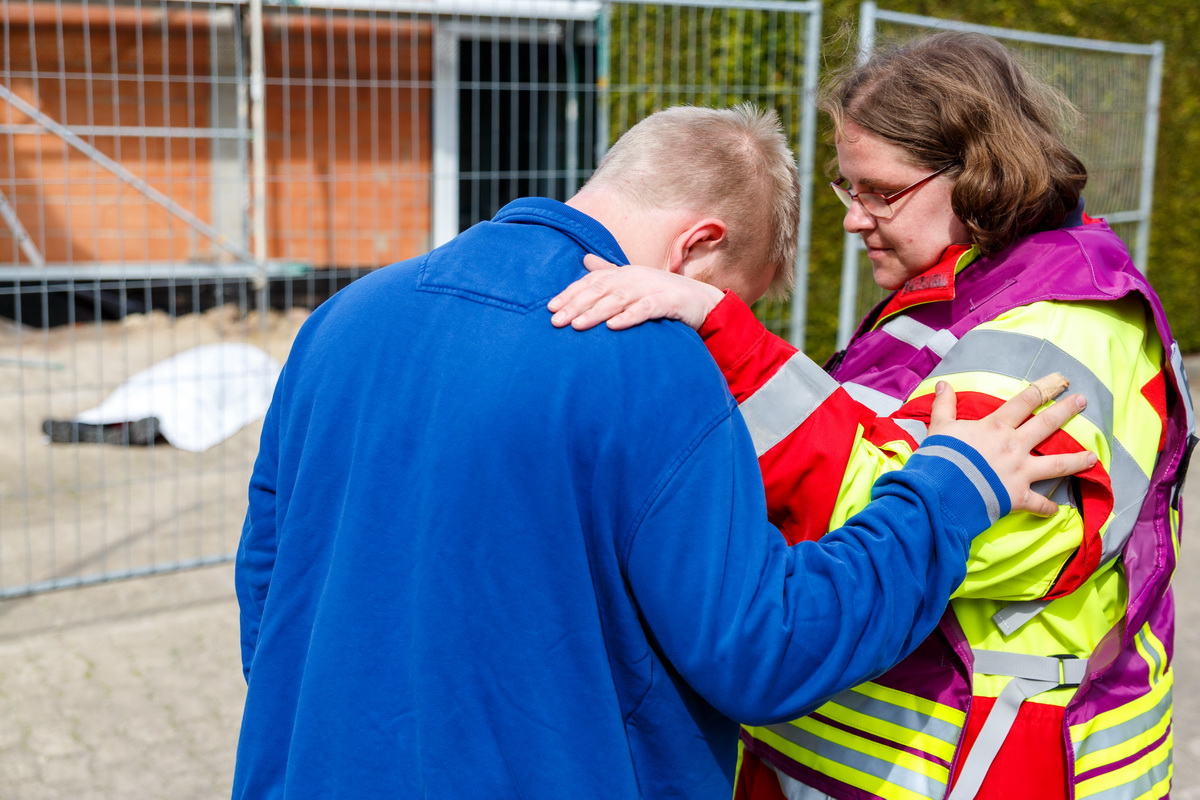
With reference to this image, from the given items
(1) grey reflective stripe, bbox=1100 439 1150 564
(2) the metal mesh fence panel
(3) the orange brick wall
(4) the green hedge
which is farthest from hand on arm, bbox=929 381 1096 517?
(3) the orange brick wall

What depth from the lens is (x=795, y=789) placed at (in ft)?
5.58

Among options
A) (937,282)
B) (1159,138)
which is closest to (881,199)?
(937,282)

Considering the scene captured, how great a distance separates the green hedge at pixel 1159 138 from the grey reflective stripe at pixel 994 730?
17.9 ft

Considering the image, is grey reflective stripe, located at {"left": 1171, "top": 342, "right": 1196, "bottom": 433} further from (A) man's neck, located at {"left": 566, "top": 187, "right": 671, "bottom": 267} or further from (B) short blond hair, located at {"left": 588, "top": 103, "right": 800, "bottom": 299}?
(A) man's neck, located at {"left": 566, "top": 187, "right": 671, "bottom": 267}

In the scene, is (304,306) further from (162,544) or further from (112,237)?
(162,544)

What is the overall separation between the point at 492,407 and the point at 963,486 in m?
0.58

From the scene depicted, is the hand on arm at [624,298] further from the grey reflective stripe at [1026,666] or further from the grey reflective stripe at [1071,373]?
the grey reflective stripe at [1026,666]

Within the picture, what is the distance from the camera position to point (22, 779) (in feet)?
10.4

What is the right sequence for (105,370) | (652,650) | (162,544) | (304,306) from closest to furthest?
(652,650) < (162,544) < (105,370) < (304,306)

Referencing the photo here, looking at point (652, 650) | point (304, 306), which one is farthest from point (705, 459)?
point (304, 306)

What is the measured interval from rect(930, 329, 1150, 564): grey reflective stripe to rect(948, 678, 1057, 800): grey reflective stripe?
0.68ft

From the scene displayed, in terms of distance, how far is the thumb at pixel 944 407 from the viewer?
1.39 meters

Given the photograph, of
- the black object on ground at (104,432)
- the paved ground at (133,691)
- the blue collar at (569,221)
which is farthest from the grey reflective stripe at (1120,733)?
the black object on ground at (104,432)

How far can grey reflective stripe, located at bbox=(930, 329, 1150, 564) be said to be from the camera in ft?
4.73
